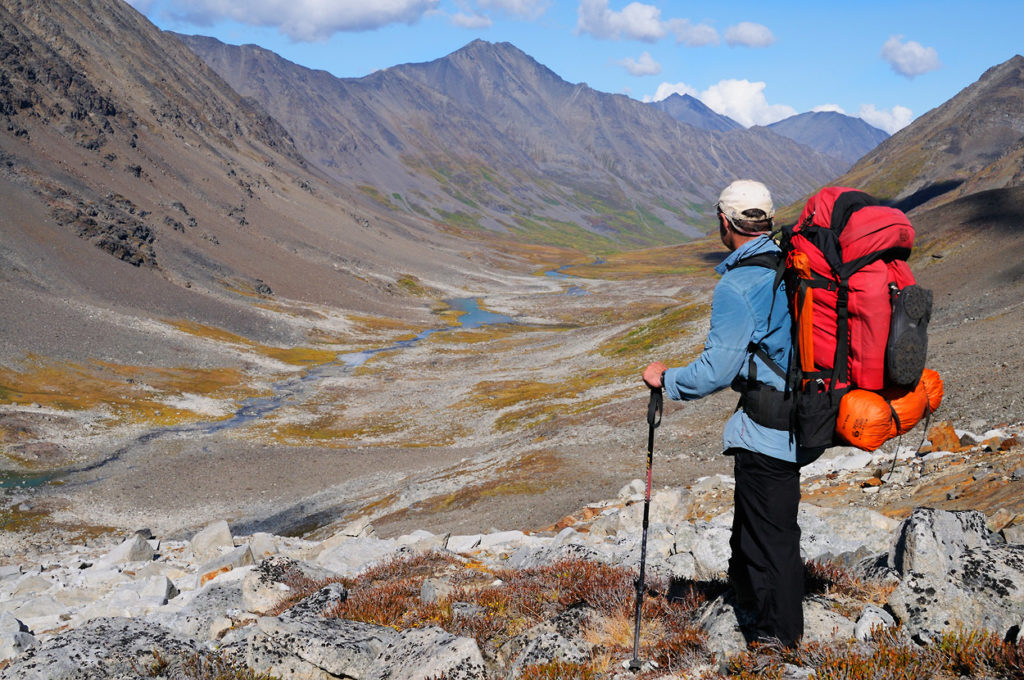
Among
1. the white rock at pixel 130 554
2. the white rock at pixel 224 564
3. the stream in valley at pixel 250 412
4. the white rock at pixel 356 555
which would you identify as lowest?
the stream in valley at pixel 250 412

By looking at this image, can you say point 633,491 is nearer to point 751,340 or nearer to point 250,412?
point 751,340

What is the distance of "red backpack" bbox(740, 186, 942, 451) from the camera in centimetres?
557

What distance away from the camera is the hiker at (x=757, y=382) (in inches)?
239

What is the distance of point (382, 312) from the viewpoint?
454 ft

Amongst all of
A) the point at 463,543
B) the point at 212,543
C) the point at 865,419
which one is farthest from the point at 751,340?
the point at 212,543

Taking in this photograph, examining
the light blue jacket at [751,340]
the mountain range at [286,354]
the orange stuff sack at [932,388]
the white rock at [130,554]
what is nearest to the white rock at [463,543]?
the mountain range at [286,354]

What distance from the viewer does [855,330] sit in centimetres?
570

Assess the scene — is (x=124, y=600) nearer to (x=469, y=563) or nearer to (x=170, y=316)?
(x=469, y=563)

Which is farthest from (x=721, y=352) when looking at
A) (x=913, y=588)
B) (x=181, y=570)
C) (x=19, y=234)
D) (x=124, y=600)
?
(x=19, y=234)

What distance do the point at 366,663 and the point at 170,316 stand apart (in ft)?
341

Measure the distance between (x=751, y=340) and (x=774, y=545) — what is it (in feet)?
6.32

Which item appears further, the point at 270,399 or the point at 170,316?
the point at 170,316

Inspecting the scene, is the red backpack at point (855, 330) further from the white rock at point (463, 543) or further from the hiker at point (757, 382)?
the white rock at point (463, 543)

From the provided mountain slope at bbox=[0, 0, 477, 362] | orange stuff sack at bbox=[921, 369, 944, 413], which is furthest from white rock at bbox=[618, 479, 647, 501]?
mountain slope at bbox=[0, 0, 477, 362]
